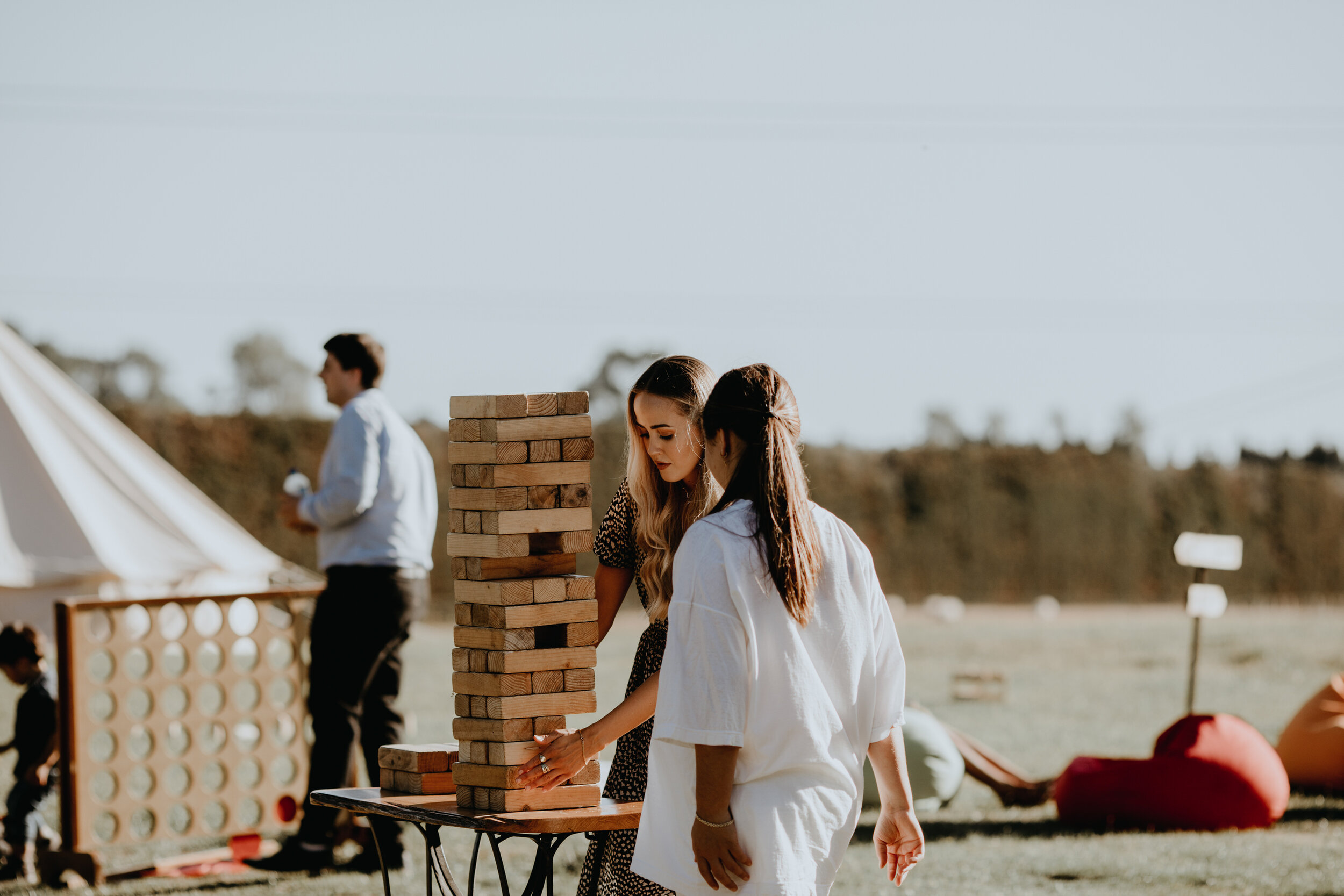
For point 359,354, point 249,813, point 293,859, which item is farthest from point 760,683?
point 249,813

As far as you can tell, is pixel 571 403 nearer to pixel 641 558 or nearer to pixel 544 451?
pixel 544 451

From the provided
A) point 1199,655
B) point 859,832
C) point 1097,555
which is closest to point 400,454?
point 859,832

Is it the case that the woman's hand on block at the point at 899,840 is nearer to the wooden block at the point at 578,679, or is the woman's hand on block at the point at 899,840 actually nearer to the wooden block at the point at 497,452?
the wooden block at the point at 578,679

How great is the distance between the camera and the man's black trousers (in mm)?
5555

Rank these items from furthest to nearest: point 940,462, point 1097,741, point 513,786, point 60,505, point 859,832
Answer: point 940,462 → point 60,505 → point 1097,741 → point 859,832 → point 513,786

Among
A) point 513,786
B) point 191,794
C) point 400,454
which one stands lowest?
point 191,794

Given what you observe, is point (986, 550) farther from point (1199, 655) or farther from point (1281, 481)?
point (1199, 655)

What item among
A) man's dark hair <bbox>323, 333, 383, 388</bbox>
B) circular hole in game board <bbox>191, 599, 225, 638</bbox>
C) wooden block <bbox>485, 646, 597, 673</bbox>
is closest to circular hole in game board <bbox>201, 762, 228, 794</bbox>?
man's dark hair <bbox>323, 333, 383, 388</bbox>

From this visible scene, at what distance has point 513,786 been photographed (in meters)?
3.05

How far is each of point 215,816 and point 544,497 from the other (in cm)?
487

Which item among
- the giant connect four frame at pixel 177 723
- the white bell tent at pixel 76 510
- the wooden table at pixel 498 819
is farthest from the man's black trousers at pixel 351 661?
the white bell tent at pixel 76 510

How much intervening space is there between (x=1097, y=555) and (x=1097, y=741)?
16.2 metres

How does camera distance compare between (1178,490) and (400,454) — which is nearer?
(400,454)

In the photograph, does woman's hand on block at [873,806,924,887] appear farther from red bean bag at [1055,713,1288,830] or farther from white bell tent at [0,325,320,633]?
white bell tent at [0,325,320,633]
